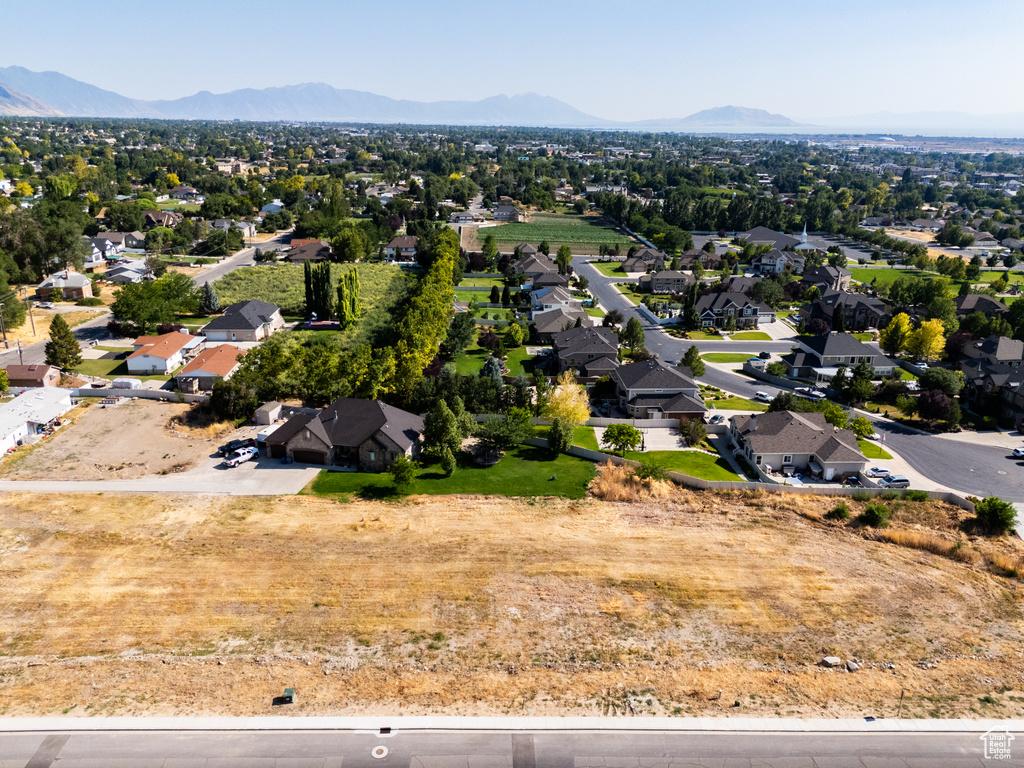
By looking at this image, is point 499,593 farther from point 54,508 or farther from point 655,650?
point 54,508

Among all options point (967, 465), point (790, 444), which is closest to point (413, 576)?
point (790, 444)

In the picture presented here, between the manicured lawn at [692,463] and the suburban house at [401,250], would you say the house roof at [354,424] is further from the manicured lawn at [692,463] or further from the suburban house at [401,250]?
the suburban house at [401,250]

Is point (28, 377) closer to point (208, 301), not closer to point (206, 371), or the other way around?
point (206, 371)

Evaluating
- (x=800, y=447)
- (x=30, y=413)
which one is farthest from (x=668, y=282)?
(x=30, y=413)

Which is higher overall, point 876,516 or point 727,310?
point 727,310

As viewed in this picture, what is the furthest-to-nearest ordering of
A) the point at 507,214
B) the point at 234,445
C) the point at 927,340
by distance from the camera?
the point at 507,214 < the point at 927,340 < the point at 234,445

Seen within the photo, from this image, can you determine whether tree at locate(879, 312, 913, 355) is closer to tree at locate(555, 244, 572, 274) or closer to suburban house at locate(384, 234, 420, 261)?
tree at locate(555, 244, 572, 274)

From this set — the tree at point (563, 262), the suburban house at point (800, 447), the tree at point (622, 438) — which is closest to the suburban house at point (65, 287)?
the tree at point (563, 262)
